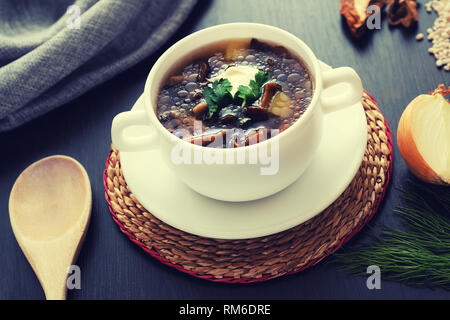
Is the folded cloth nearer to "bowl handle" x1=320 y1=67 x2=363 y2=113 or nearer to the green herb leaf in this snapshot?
the green herb leaf

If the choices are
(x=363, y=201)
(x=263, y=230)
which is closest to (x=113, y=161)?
(x=263, y=230)

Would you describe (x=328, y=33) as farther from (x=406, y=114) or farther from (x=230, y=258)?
(x=230, y=258)

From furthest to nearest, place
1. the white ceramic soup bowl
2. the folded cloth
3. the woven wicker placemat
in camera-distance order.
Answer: the folded cloth < the woven wicker placemat < the white ceramic soup bowl

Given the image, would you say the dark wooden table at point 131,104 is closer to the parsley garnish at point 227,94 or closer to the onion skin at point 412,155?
A: the onion skin at point 412,155

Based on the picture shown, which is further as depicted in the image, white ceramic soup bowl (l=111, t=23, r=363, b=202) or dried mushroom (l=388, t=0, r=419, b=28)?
dried mushroom (l=388, t=0, r=419, b=28)

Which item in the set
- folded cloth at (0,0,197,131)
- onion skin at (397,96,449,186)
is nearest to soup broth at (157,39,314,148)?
onion skin at (397,96,449,186)

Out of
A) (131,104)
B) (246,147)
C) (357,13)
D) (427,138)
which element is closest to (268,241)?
(246,147)

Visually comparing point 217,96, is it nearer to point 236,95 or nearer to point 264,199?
point 236,95

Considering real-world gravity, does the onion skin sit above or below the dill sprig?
above
